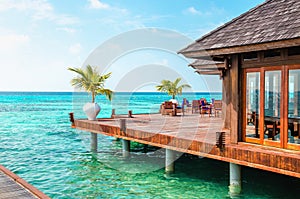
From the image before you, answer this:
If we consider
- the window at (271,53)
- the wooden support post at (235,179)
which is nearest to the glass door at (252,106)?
the window at (271,53)

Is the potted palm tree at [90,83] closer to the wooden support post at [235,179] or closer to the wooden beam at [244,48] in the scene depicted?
the wooden beam at [244,48]

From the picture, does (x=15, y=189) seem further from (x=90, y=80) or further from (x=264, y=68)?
(x=90, y=80)

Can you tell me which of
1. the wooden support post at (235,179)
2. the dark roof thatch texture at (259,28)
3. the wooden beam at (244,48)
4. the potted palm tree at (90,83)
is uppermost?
the dark roof thatch texture at (259,28)

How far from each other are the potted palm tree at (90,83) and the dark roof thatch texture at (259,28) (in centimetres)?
653

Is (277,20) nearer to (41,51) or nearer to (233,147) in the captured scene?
(233,147)

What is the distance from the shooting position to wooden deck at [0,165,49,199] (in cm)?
563

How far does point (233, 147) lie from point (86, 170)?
6026 mm

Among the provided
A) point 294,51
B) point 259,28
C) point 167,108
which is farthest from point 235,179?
point 167,108

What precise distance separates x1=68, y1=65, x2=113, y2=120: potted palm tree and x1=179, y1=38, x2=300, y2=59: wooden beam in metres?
6.64

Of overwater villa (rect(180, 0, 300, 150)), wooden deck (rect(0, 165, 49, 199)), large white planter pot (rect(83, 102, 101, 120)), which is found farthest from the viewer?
large white planter pot (rect(83, 102, 101, 120))

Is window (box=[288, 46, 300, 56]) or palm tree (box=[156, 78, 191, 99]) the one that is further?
palm tree (box=[156, 78, 191, 99])

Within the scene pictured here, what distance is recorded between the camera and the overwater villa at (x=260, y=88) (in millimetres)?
6656

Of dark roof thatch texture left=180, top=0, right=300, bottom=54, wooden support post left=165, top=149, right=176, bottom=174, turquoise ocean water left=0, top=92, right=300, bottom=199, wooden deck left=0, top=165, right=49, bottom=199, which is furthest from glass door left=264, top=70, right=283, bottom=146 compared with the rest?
wooden deck left=0, top=165, right=49, bottom=199

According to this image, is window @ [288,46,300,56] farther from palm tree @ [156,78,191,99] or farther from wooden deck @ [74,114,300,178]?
palm tree @ [156,78,191,99]
